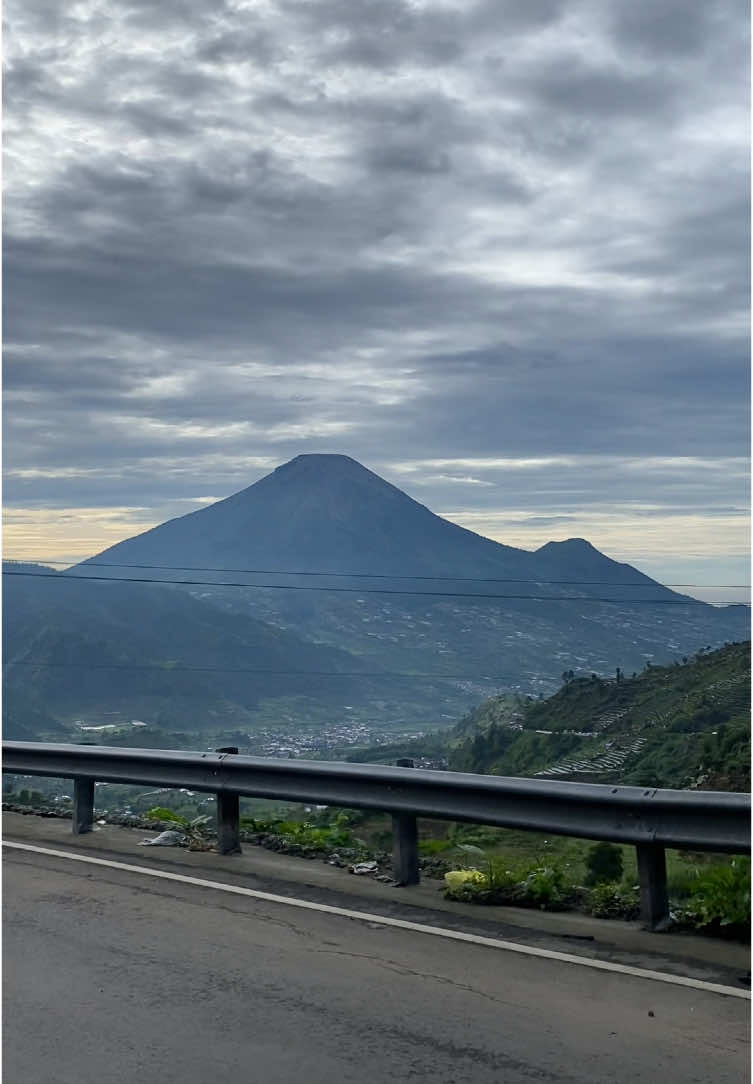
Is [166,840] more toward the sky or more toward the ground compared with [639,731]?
more toward the sky

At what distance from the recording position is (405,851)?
27.4ft

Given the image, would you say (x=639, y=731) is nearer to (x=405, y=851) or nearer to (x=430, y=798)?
(x=405, y=851)

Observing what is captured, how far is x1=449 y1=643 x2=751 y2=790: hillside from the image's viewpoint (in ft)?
87.0

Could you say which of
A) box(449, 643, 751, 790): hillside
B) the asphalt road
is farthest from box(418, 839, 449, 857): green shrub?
box(449, 643, 751, 790): hillside

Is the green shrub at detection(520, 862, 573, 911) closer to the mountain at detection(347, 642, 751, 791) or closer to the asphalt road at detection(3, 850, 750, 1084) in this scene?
the asphalt road at detection(3, 850, 750, 1084)

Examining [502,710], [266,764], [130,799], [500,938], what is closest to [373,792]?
[266,764]

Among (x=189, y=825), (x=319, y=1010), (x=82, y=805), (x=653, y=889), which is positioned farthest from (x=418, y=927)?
(x=82, y=805)

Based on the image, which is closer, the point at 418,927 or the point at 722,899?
the point at 722,899

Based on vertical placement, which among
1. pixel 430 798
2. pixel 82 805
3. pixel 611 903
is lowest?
pixel 611 903

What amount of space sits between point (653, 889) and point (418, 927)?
4.37 feet

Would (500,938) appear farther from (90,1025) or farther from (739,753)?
(739,753)

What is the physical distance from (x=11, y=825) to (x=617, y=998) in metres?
6.68

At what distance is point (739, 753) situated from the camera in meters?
23.4

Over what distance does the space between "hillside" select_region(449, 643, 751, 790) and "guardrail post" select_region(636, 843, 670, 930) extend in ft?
26.1
